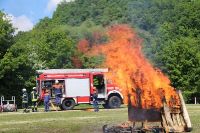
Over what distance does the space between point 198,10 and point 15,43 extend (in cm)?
3538

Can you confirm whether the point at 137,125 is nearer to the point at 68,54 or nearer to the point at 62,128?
the point at 62,128

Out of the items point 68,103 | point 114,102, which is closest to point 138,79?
point 114,102

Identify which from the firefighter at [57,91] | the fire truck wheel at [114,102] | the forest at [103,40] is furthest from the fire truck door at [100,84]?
the forest at [103,40]

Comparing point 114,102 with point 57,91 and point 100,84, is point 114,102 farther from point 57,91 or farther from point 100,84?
point 57,91

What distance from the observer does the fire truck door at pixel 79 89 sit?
1577 inches

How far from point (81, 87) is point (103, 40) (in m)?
11.5

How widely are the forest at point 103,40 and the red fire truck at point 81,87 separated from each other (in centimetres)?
354

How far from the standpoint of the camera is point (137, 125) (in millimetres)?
17953

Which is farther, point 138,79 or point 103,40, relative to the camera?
point 103,40

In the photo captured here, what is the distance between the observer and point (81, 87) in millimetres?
40375

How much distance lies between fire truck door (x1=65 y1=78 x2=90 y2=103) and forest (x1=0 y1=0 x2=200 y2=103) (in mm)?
3939

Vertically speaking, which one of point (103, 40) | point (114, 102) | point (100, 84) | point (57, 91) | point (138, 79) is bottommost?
point (114, 102)

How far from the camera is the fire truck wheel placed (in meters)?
39.5

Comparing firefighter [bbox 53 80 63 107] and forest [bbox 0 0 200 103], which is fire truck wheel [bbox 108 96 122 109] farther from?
forest [bbox 0 0 200 103]
